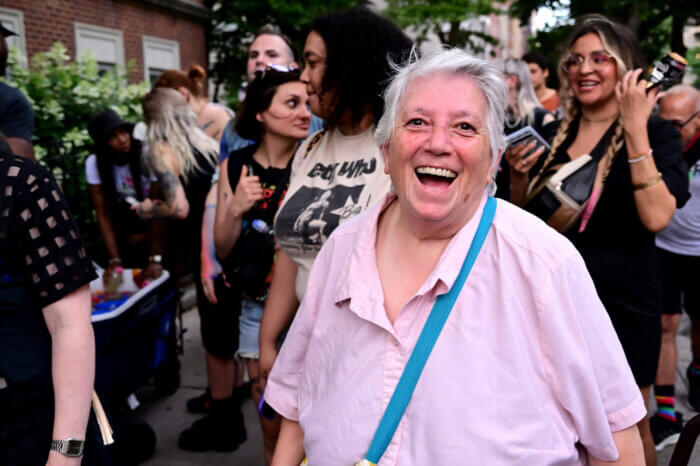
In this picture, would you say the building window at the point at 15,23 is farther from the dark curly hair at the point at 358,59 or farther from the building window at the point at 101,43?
the dark curly hair at the point at 358,59

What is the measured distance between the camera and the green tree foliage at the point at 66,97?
19.9 feet

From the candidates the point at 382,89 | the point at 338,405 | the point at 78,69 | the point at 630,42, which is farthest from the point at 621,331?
the point at 78,69

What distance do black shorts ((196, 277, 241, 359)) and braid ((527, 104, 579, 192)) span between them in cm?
166

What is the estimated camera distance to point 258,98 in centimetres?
304

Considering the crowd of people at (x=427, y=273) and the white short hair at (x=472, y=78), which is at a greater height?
the white short hair at (x=472, y=78)

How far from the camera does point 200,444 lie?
3824 mm

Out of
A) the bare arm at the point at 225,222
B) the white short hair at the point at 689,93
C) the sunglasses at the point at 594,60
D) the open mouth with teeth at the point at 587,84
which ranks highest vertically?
the sunglasses at the point at 594,60

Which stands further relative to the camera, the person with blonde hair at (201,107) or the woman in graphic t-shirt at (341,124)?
the person with blonde hair at (201,107)

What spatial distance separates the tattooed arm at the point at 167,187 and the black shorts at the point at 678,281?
3204mm

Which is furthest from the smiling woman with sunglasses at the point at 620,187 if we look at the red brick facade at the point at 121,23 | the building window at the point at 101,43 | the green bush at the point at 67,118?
the building window at the point at 101,43

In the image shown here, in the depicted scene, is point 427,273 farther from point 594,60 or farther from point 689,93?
point 689,93

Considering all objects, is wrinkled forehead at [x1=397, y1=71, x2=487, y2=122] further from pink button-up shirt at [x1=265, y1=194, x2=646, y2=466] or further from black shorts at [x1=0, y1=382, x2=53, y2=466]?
black shorts at [x1=0, y1=382, x2=53, y2=466]

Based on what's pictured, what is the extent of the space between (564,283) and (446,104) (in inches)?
19.4

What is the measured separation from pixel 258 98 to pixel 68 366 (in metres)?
1.68
